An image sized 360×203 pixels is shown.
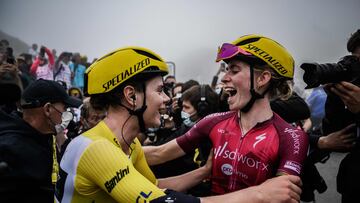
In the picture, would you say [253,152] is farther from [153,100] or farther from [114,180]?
[114,180]

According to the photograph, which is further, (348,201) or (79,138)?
(348,201)

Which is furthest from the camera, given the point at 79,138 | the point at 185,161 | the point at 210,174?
the point at 185,161

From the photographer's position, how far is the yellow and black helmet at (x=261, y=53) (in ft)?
7.65

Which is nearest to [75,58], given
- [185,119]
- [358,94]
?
[185,119]

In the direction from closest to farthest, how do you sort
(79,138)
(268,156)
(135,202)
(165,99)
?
(135,202)
(79,138)
(268,156)
(165,99)

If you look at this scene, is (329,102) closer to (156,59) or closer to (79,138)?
(156,59)

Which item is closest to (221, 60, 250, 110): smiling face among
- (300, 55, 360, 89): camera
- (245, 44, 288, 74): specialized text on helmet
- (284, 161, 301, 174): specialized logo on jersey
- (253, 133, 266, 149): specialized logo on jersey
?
(245, 44, 288, 74): specialized text on helmet

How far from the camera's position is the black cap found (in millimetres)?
3209

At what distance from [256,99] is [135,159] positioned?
903mm

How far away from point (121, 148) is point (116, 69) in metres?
0.48

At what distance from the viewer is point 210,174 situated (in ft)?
8.70

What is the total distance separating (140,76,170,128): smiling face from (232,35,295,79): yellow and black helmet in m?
0.60

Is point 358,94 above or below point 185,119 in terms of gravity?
above

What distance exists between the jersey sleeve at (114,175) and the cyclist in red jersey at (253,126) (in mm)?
697
